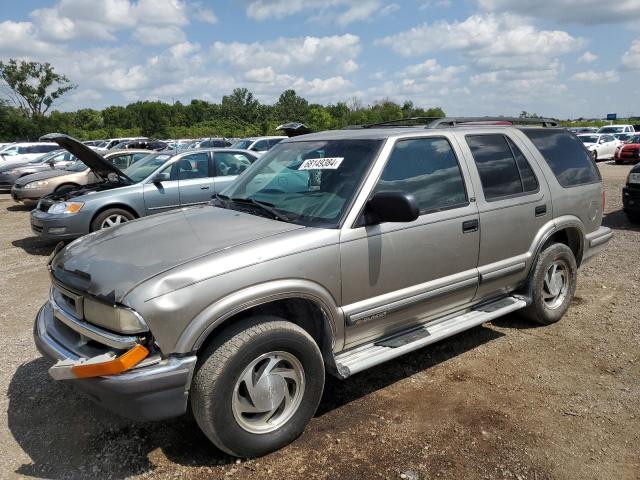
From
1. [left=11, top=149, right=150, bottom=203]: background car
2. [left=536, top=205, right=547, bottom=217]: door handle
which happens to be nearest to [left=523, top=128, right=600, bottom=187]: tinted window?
[left=536, top=205, right=547, bottom=217]: door handle

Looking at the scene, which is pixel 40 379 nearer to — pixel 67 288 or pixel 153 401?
pixel 67 288

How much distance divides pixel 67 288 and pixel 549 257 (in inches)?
153

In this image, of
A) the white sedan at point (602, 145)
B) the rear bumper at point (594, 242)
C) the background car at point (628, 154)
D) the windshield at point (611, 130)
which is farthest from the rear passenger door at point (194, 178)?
the windshield at point (611, 130)

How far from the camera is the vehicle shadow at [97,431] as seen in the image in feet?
9.39

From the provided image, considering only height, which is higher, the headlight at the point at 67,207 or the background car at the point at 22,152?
the background car at the point at 22,152

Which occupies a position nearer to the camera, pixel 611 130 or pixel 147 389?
pixel 147 389

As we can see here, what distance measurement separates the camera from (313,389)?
9.84ft

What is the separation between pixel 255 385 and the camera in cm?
279

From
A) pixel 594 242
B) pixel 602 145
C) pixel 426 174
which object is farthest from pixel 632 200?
pixel 602 145

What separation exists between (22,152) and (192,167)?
1727 centimetres

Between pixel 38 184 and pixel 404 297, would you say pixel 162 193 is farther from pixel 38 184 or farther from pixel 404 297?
pixel 404 297

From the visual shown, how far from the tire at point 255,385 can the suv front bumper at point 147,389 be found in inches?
4.3

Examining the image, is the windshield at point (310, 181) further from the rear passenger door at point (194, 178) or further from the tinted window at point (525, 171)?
the rear passenger door at point (194, 178)

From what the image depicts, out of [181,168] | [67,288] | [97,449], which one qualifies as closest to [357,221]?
[67,288]
